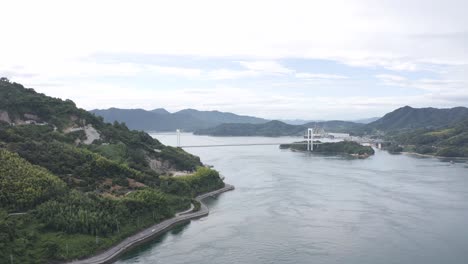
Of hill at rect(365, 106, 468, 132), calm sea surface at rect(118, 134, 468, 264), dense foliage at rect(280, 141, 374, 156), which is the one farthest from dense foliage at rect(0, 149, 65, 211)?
hill at rect(365, 106, 468, 132)

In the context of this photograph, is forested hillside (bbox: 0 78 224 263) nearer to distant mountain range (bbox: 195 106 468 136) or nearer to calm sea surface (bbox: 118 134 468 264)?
calm sea surface (bbox: 118 134 468 264)

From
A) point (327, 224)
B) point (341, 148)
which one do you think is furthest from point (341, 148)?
point (327, 224)

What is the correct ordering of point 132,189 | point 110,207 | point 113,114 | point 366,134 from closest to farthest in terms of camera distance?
1. point 110,207
2. point 132,189
3. point 366,134
4. point 113,114

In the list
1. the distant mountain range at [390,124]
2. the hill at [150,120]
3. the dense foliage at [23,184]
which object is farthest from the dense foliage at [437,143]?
the hill at [150,120]

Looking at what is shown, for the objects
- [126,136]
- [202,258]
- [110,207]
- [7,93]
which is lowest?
[202,258]

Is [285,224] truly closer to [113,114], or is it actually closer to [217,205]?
[217,205]

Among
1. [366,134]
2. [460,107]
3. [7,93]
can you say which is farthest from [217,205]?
[460,107]

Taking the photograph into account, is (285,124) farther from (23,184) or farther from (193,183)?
(23,184)
